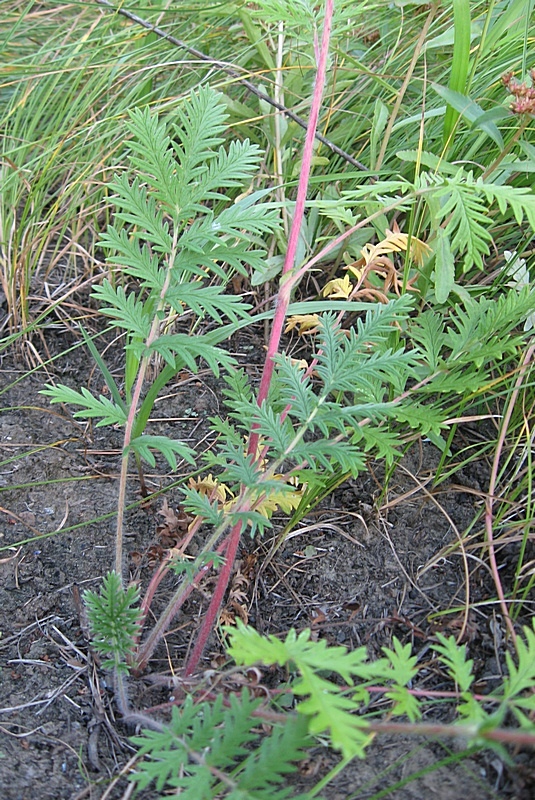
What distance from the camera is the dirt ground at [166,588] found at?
118cm

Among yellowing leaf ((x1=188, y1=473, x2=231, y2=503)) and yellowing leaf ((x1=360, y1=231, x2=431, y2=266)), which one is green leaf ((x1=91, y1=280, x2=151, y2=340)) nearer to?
yellowing leaf ((x1=188, y1=473, x2=231, y2=503))

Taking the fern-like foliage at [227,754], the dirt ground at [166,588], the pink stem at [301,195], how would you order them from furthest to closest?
the pink stem at [301,195] → the dirt ground at [166,588] → the fern-like foliage at [227,754]

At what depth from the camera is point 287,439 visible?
3.97 feet

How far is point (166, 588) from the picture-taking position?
1551 millimetres

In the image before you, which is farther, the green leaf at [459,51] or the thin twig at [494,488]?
the green leaf at [459,51]

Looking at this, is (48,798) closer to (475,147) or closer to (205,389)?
(205,389)

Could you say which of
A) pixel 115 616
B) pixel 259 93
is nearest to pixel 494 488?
pixel 115 616

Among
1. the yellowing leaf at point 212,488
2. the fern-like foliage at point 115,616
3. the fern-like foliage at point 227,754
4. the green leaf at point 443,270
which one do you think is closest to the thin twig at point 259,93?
the green leaf at point 443,270

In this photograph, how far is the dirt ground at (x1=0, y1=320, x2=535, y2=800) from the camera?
3.86 feet

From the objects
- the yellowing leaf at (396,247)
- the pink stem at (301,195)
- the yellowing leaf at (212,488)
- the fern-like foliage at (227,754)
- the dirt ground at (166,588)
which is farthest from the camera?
the yellowing leaf at (396,247)

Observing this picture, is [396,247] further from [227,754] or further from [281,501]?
[227,754]

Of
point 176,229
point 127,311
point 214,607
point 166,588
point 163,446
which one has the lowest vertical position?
point 166,588

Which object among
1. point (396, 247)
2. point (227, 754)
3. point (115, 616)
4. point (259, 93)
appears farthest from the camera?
point (259, 93)

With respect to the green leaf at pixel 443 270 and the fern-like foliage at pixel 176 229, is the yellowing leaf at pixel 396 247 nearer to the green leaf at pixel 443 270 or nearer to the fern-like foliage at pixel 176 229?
the green leaf at pixel 443 270
